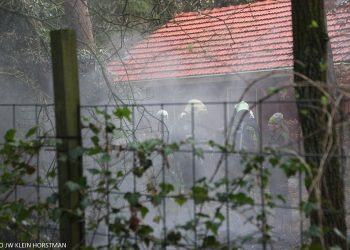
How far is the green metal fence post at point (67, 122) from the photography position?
3258 millimetres

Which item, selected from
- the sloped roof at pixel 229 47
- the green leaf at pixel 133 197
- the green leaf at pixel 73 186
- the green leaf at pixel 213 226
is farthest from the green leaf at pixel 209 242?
the sloped roof at pixel 229 47

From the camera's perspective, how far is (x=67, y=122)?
328cm

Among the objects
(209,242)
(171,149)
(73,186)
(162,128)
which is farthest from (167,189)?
(162,128)

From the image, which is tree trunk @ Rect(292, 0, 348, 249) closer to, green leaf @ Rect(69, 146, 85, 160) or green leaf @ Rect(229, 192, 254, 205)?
green leaf @ Rect(229, 192, 254, 205)

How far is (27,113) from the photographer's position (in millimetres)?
8227

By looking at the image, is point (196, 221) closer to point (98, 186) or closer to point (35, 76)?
point (98, 186)

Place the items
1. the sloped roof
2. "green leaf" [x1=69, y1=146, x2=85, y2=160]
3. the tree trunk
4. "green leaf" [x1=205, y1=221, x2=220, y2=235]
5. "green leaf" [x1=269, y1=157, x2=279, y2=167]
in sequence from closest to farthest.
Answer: "green leaf" [x1=269, y1=157, x2=279, y2=167], "green leaf" [x1=205, y1=221, x2=220, y2=235], "green leaf" [x1=69, y1=146, x2=85, y2=160], the tree trunk, the sloped roof

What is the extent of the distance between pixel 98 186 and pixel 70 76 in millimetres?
617

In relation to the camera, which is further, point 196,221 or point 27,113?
point 27,113

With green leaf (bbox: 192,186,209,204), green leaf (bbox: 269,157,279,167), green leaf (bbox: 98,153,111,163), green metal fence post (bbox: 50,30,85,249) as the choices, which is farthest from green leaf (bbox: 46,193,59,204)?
green leaf (bbox: 269,157,279,167)

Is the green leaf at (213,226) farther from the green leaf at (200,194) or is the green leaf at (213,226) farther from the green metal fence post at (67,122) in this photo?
the green metal fence post at (67,122)

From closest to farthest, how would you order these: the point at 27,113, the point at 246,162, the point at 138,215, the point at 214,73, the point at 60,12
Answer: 1. the point at 246,162
2. the point at 138,215
3. the point at 27,113
4. the point at 60,12
5. the point at 214,73

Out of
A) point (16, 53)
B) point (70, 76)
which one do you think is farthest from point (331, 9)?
point (70, 76)

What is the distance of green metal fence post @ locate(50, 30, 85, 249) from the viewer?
3.26 m
